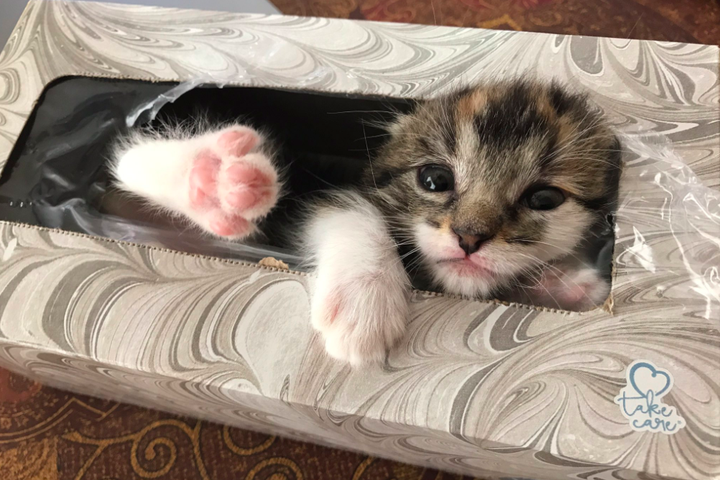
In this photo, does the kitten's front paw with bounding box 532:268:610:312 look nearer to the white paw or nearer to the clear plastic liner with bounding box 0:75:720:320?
the clear plastic liner with bounding box 0:75:720:320

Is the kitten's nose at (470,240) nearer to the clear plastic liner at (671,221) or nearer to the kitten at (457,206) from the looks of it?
the kitten at (457,206)

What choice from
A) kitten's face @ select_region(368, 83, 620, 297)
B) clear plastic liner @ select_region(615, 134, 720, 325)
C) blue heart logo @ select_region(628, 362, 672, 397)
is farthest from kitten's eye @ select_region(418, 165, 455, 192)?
blue heart logo @ select_region(628, 362, 672, 397)

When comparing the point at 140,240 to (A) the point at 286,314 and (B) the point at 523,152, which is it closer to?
(A) the point at 286,314

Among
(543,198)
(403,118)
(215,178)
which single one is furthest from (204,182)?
(543,198)

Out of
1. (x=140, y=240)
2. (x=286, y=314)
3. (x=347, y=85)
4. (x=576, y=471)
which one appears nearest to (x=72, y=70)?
(x=140, y=240)

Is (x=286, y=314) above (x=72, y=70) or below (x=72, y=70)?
below

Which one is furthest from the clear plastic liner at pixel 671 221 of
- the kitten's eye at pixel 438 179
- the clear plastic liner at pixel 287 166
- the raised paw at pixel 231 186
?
the raised paw at pixel 231 186

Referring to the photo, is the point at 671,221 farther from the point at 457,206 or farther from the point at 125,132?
the point at 125,132
